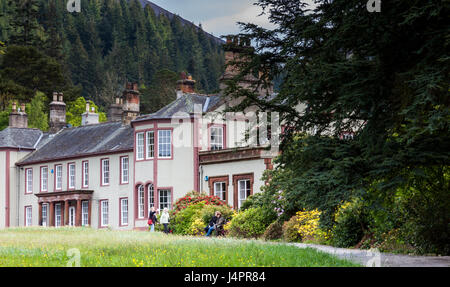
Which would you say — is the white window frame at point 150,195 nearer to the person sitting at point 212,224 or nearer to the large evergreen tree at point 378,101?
the person sitting at point 212,224

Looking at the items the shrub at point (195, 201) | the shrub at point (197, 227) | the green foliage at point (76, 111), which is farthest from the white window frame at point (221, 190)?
the green foliage at point (76, 111)

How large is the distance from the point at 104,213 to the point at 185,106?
1005 centimetres

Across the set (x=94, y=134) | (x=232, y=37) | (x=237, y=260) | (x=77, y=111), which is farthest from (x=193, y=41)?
(x=237, y=260)

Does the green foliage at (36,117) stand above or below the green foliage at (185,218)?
above

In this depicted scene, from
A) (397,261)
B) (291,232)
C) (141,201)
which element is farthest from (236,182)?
(397,261)

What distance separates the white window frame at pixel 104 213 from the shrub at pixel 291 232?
2213 centimetres

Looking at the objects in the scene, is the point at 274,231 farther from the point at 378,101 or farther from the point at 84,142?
the point at 84,142

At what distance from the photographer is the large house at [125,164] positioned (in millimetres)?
37500

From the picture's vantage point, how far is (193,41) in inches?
3863

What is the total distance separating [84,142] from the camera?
48156mm

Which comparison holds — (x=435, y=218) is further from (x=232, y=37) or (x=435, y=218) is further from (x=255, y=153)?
(x=255, y=153)

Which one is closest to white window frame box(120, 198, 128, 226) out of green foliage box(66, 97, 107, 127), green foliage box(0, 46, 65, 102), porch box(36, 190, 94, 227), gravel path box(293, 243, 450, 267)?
porch box(36, 190, 94, 227)

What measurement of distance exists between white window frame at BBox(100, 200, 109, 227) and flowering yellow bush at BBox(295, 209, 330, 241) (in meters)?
22.1

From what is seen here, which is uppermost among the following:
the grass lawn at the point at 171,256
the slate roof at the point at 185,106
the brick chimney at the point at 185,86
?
the brick chimney at the point at 185,86
